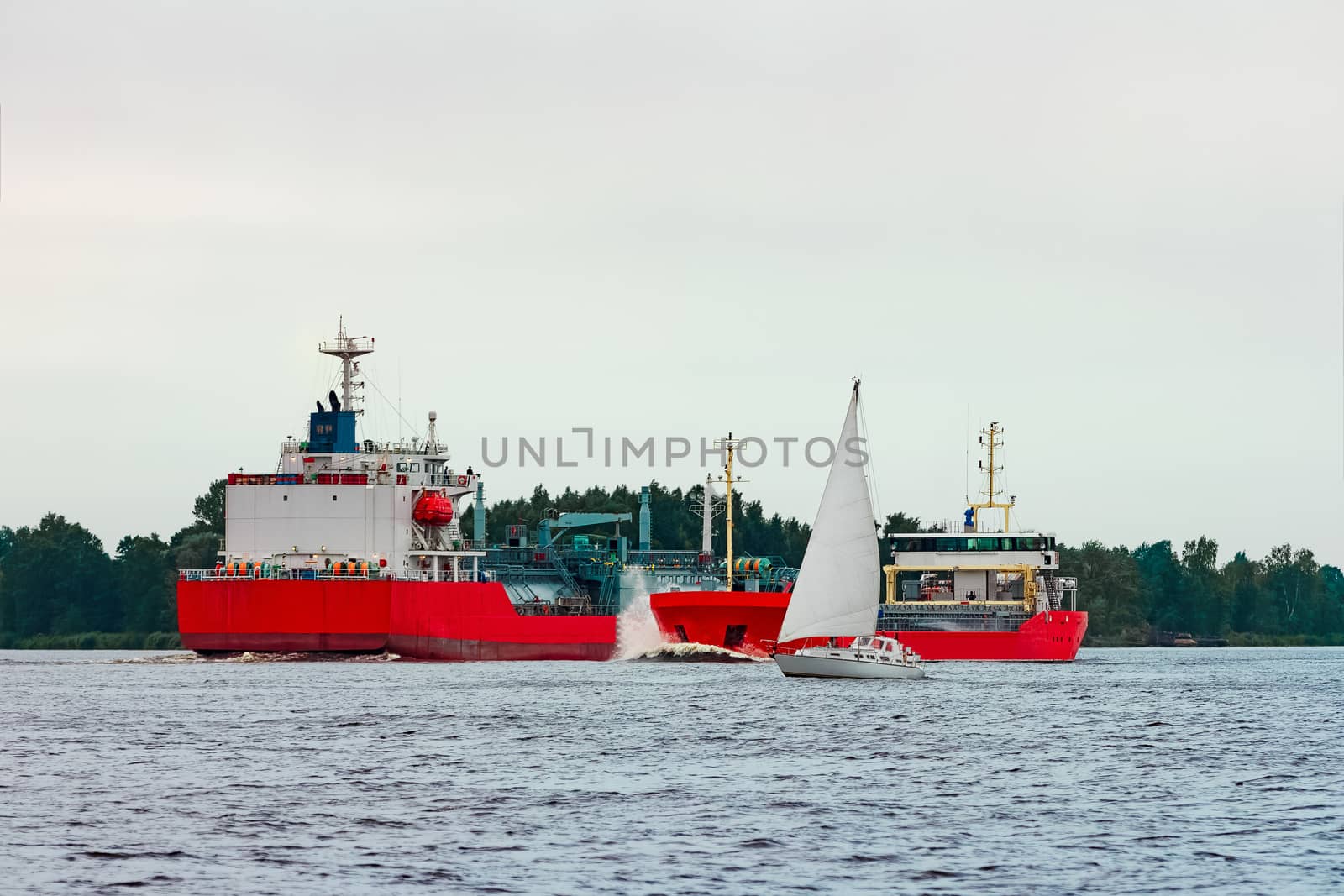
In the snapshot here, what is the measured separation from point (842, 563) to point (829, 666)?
13.8 ft

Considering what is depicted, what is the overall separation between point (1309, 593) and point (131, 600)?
109081 millimetres

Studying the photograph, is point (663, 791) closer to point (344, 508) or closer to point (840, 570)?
point (840, 570)

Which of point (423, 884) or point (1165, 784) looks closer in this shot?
point (423, 884)

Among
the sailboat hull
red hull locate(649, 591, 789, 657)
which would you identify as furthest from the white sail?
red hull locate(649, 591, 789, 657)

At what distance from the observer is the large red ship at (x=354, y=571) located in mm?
78688

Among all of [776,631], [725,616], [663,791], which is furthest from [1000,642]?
[663,791]

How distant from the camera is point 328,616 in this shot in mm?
78750

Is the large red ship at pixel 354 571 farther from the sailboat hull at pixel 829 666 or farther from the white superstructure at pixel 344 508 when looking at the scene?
the sailboat hull at pixel 829 666

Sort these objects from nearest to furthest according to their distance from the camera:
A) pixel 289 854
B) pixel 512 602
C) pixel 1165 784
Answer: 1. pixel 289 854
2. pixel 1165 784
3. pixel 512 602

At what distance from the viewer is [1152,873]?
26375 millimetres

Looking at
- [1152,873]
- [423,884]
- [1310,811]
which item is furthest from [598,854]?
[1310,811]

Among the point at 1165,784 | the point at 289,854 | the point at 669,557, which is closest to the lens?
the point at 289,854

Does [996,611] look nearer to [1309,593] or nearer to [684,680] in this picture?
[684,680]

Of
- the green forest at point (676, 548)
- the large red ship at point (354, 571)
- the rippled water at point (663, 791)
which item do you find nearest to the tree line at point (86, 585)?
the green forest at point (676, 548)
